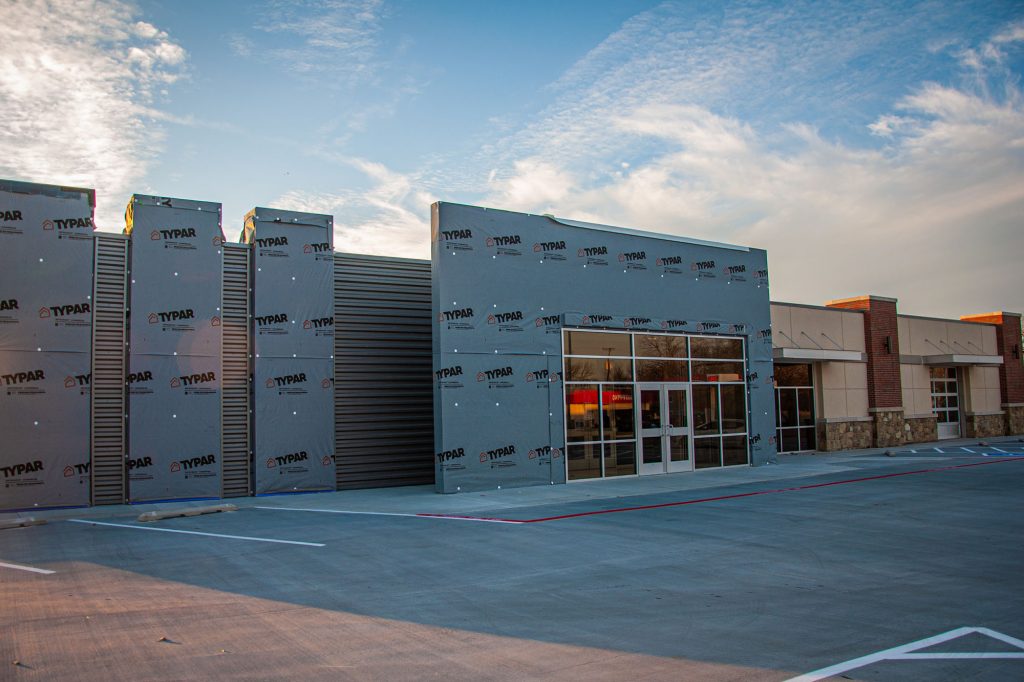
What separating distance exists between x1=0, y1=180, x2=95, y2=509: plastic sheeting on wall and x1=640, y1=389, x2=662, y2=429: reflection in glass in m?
12.9

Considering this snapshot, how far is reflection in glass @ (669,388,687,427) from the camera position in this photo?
21.0 meters

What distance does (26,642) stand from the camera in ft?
20.8

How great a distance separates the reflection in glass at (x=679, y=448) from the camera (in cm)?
2100

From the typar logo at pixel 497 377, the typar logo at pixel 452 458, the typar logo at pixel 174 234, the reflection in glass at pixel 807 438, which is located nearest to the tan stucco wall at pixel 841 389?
the reflection in glass at pixel 807 438

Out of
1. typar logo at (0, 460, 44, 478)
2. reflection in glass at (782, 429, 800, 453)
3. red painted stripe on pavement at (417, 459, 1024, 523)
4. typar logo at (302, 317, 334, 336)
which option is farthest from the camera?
reflection in glass at (782, 429, 800, 453)

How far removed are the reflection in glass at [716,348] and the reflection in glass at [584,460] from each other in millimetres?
4354

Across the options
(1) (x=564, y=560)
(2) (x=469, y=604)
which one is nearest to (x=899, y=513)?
(1) (x=564, y=560)

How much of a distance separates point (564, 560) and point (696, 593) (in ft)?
7.07

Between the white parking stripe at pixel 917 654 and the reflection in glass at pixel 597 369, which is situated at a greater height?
the reflection in glass at pixel 597 369

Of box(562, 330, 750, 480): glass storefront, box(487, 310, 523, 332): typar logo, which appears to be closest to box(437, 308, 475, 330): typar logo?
box(487, 310, 523, 332): typar logo

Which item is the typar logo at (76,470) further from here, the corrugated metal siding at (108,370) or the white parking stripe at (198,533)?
the white parking stripe at (198,533)

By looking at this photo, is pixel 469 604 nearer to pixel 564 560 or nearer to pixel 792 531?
pixel 564 560

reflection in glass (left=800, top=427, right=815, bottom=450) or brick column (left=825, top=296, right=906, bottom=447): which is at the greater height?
brick column (left=825, top=296, right=906, bottom=447)

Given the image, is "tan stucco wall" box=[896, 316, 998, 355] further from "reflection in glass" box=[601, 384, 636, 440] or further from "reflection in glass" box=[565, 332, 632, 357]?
"reflection in glass" box=[601, 384, 636, 440]
